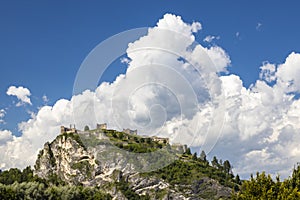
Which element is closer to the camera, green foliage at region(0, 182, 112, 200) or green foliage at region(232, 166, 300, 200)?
green foliage at region(232, 166, 300, 200)

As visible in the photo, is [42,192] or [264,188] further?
[42,192]

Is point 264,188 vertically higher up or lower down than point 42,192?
lower down

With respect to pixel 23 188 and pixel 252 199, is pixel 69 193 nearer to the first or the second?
pixel 23 188

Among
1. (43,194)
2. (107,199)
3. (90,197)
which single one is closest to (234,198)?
(43,194)

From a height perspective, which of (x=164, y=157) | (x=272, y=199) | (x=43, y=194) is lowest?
(x=272, y=199)

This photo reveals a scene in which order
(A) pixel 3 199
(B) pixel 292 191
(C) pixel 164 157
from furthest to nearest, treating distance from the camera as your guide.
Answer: (C) pixel 164 157
(A) pixel 3 199
(B) pixel 292 191

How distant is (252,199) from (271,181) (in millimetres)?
4370

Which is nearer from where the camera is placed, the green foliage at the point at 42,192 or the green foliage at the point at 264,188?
the green foliage at the point at 264,188

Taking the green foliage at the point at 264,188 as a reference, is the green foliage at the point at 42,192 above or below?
above

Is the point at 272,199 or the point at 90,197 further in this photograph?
the point at 90,197

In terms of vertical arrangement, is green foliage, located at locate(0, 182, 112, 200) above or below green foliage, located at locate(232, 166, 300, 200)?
above

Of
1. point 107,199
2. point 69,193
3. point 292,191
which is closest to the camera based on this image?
point 292,191

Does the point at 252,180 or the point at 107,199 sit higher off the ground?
the point at 107,199

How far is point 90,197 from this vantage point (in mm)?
155625
